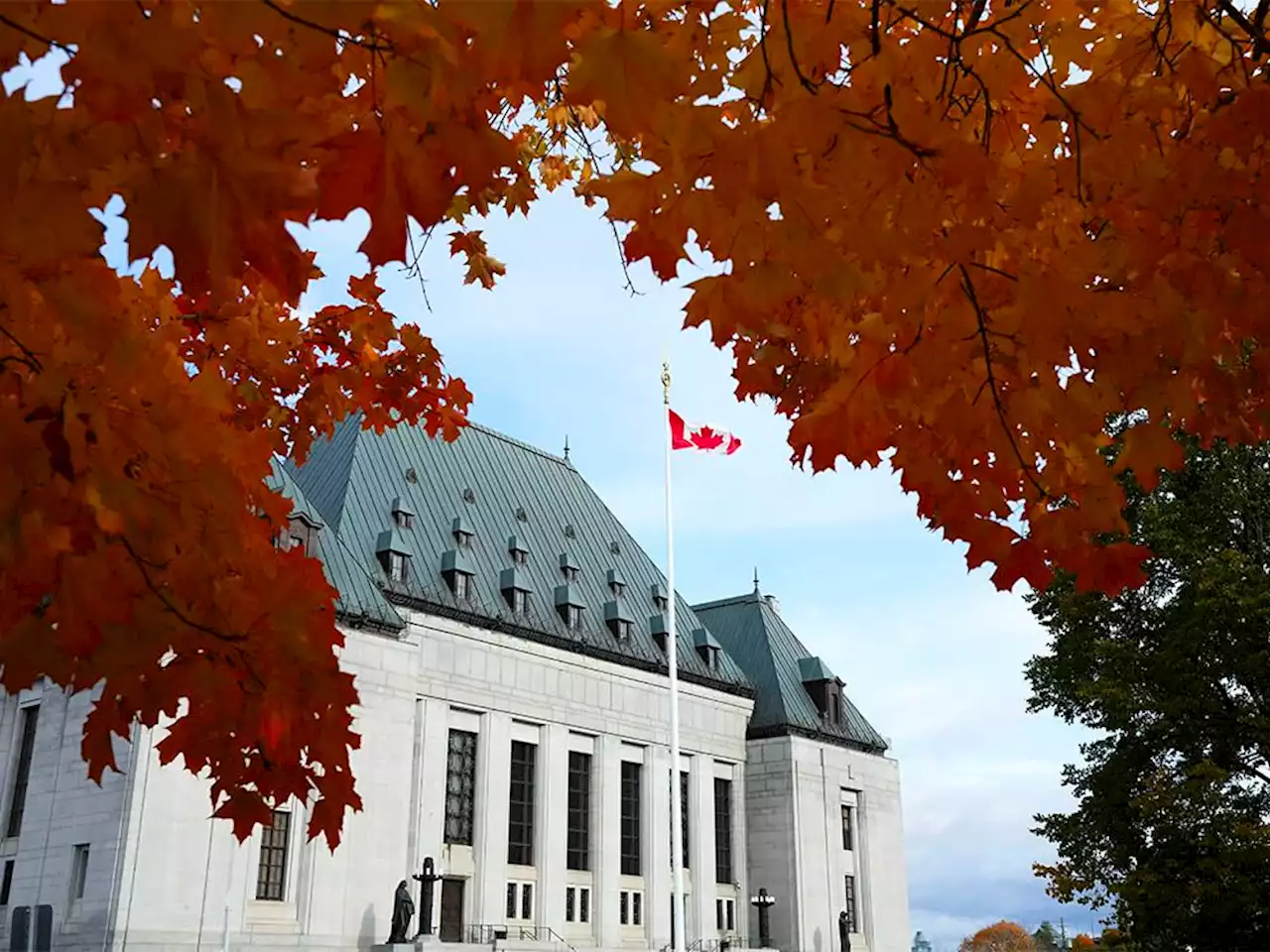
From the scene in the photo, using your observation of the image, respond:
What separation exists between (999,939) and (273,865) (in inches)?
3288

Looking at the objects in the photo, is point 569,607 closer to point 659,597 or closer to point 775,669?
point 659,597

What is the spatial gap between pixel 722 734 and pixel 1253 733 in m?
28.0

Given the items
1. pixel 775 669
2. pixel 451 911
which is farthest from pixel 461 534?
pixel 775 669

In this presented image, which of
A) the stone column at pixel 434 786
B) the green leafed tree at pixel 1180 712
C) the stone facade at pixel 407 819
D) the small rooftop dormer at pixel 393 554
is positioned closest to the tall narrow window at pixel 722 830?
the stone facade at pixel 407 819

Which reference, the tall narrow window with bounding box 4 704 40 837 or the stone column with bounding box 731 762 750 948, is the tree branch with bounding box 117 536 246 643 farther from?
the stone column with bounding box 731 762 750 948

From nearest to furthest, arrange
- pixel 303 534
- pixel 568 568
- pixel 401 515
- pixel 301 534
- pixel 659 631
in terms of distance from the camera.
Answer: pixel 301 534
pixel 303 534
pixel 401 515
pixel 568 568
pixel 659 631

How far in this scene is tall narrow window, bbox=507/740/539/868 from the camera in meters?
35.3

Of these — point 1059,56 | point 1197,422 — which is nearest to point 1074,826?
point 1197,422

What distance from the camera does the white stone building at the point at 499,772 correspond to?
27.4 m

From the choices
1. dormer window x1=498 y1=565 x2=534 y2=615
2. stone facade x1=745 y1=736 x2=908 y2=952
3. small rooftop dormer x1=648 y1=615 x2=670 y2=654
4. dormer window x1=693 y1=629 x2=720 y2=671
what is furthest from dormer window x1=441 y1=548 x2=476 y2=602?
stone facade x1=745 y1=736 x2=908 y2=952

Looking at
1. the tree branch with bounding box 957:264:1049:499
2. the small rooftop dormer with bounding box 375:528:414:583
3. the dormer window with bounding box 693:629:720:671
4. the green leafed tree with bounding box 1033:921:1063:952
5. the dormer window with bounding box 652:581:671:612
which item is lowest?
the green leafed tree with bounding box 1033:921:1063:952

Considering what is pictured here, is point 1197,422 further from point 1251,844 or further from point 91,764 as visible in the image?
point 1251,844

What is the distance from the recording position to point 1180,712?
61.6 feet

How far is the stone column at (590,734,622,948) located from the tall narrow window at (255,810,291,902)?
39.2ft
